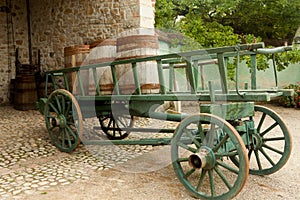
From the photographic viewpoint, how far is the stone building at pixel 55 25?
19.3 ft

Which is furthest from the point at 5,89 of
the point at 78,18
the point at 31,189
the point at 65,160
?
the point at 31,189

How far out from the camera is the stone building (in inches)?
232

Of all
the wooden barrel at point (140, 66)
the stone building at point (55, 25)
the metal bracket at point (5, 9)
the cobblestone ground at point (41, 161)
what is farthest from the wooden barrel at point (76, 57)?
the metal bracket at point (5, 9)

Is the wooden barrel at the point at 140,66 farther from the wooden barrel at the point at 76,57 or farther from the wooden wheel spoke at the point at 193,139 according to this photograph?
the wooden wheel spoke at the point at 193,139

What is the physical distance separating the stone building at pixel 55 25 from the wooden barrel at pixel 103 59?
1.81m

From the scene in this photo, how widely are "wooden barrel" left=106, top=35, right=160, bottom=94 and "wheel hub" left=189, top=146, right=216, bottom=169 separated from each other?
1.10m

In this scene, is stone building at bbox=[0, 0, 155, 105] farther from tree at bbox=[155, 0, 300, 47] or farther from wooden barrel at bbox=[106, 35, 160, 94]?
tree at bbox=[155, 0, 300, 47]

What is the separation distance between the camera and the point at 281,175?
3.15 meters

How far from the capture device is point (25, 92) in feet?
25.0

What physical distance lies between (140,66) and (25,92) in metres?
5.18

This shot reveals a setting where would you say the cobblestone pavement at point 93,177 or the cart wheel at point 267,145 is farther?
the cart wheel at point 267,145

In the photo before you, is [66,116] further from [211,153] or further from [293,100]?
[293,100]

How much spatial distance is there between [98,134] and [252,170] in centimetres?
250

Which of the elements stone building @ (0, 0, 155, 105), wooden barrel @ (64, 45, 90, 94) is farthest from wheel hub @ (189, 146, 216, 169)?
stone building @ (0, 0, 155, 105)
